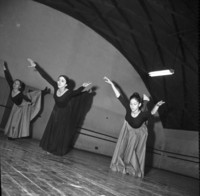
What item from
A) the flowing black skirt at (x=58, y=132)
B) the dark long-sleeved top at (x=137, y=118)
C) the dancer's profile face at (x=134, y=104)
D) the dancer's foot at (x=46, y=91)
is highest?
the dancer's foot at (x=46, y=91)

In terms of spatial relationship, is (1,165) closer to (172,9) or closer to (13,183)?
(13,183)

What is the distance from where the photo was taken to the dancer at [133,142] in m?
4.03

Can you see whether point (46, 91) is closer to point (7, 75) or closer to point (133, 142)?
point (7, 75)

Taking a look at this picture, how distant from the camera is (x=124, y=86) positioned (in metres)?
8.02

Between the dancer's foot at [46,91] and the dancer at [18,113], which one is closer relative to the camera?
the dancer at [18,113]

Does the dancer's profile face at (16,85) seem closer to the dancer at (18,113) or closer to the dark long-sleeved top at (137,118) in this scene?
the dancer at (18,113)

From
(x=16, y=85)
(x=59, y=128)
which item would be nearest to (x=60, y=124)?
(x=59, y=128)

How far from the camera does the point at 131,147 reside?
13.6 ft

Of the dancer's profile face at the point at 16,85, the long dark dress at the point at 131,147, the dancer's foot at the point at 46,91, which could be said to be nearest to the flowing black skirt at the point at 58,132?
the long dark dress at the point at 131,147

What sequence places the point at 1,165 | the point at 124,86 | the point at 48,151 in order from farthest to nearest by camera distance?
the point at 124,86, the point at 48,151, the point at 1,165

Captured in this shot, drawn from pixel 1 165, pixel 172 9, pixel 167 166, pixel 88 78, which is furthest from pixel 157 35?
pixel 1 165

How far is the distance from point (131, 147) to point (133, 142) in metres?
0.09

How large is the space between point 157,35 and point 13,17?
13.1 feet

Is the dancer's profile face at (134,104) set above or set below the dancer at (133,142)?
above
